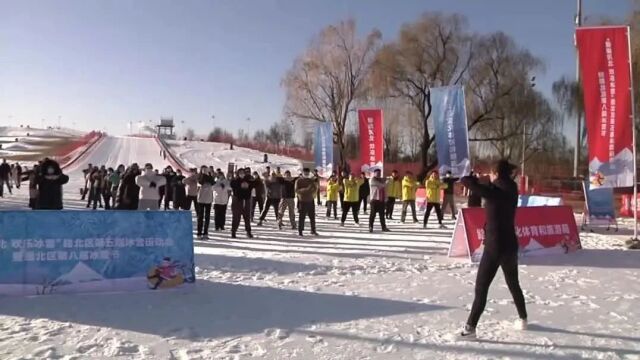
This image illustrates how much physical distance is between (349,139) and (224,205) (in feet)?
105

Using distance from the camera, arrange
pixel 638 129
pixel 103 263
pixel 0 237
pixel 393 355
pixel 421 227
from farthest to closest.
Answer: pixel 638 129 < pixel 421 227 < pixel 103 263 < pixel 0 237 < pixel 393 355

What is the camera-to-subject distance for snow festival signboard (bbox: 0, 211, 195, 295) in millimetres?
6574

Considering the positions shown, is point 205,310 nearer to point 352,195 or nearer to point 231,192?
point 231,192

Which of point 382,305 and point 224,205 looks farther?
point 224,205

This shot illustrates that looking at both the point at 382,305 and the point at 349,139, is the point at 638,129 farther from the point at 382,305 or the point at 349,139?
the point at 382,305

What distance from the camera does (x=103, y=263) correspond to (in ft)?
22.8

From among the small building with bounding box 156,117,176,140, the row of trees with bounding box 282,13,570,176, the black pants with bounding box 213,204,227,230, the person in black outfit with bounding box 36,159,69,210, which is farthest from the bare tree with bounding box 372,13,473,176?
the small building with bounding box 156,117,176,140

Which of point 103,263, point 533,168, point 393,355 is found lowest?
point 393,355

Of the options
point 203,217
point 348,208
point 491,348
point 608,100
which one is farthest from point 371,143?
point 491,348

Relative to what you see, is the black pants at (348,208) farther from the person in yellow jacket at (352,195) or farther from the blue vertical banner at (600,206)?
the blue vertical banner at (600,206)

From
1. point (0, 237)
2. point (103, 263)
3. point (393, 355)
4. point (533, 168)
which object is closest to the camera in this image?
point (393, 355)

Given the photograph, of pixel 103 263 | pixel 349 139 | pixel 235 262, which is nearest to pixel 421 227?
pixel 235 262

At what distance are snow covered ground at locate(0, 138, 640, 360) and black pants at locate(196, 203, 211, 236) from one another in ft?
7.52

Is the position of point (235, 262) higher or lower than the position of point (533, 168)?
lower
